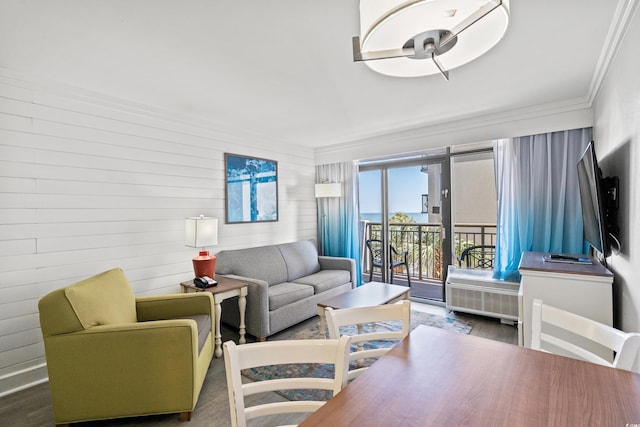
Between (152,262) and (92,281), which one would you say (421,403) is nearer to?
(92,281)

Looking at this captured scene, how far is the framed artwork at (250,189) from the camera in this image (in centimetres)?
395

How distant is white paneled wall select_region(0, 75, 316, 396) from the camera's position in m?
2.38

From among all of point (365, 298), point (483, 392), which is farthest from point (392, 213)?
point (483, 392)

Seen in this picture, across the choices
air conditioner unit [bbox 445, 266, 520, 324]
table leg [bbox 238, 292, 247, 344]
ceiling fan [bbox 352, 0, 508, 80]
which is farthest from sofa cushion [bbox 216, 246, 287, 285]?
ceiling fan [bbox 352, 0, 508, 80]

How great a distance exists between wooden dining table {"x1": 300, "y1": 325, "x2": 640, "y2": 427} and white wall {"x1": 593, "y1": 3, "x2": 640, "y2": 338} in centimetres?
112

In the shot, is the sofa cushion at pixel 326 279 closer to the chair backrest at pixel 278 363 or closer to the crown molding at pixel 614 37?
the chair backrest at pixel 278 363

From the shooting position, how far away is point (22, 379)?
241cm

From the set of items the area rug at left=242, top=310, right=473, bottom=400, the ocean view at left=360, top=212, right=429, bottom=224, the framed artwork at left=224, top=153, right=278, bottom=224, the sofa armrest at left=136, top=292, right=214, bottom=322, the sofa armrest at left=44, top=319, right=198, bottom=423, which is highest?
the framed artwork at left=224, top=153, right=278, bottom=224

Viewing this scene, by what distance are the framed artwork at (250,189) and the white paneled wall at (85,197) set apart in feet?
0.47

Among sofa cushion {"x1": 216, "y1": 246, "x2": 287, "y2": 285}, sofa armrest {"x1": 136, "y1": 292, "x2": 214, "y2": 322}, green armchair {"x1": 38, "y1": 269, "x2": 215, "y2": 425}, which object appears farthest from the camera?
sofa cushion {"x1": 216, "y1": 246, "x2": 287, "y2": 285}

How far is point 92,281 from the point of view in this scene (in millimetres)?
2111

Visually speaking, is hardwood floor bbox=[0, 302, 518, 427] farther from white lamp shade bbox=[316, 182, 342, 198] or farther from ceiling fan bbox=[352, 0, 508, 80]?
white lamp shade bbox=[316, 182, 342, 198]

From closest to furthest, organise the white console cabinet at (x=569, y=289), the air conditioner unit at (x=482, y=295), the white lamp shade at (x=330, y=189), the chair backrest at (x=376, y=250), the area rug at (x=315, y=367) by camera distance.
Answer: the white console cabinet at (x=569, y=289) < the area rug at (x=315, y=367) < the air conditioner unit at (x=482, y=295) < the white lamp shade at (x=330, y=189) < the chair backrest at (x=376, y=250)

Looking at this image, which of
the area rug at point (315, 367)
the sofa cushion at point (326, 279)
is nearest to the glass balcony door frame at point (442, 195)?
the area rug at point (315, 367)
